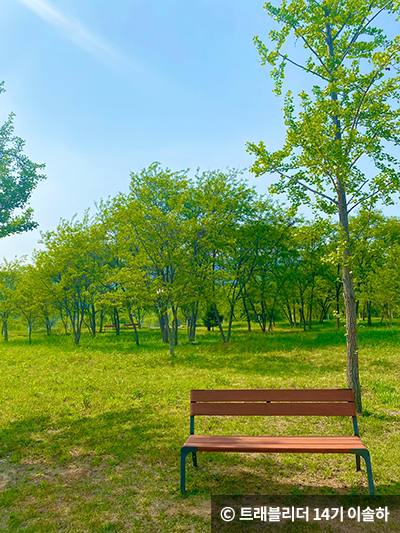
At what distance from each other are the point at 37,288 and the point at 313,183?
989 inches

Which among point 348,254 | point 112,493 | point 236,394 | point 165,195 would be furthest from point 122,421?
point 165,195

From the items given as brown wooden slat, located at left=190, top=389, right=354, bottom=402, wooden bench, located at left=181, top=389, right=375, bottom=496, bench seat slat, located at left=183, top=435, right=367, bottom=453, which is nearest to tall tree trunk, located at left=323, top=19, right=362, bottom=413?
wooden bench, located at left=181, top=389, right=375, bottom=496

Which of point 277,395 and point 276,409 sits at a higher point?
point 277,395

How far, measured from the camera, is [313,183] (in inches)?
329

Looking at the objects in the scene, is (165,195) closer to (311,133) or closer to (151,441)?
(311,133)

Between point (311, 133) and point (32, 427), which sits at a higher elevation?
point (311, 133)

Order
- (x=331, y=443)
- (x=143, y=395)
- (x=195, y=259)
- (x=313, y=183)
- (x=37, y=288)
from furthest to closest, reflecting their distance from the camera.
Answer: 1. (x=37, y=288)
2. (x=195, y=259)
3. (x=143, y=395)
4. (x=313, y=183)
5. (x=331, y=443)

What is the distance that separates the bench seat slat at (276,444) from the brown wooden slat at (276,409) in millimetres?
339

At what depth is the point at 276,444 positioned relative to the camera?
4637 millimetres

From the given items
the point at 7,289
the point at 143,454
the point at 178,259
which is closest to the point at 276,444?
the point at 143,454

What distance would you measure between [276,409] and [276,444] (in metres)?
0.67

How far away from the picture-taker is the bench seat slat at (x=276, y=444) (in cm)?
445

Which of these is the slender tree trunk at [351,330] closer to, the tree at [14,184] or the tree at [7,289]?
the tree at [14,184]

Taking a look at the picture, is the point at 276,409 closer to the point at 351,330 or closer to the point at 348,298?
the point at 351,330
